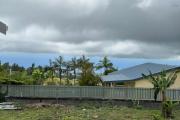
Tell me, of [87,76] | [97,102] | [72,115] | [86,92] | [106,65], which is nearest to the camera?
[72,115]

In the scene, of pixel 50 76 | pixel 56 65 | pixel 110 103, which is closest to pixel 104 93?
pixel 110 103

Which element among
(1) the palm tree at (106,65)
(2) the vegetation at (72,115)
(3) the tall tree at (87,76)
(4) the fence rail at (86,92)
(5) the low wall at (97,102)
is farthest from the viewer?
(1) the palm tree at (106,65)

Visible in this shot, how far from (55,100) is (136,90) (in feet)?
20.8

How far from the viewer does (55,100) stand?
1313 inches

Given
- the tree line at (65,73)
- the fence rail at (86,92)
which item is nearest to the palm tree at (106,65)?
the tree line at (65,73)

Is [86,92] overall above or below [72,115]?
above

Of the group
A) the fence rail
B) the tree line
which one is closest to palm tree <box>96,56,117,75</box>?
the tree line

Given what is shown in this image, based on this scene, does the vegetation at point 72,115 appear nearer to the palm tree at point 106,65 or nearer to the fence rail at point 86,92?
the fence rail at point 86,92

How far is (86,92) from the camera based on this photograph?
3375 centimetres

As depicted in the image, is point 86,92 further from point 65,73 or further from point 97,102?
point 65,73

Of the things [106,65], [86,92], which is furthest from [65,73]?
[86,92]

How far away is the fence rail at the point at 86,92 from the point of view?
32844 millimetres

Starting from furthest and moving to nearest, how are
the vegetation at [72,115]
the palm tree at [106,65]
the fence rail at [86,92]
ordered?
the palm tree at [106,65], the fence rail at [86,92], the vegetation at [72,115]

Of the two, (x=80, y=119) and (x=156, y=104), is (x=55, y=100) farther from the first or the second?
(x=80, y=119)
